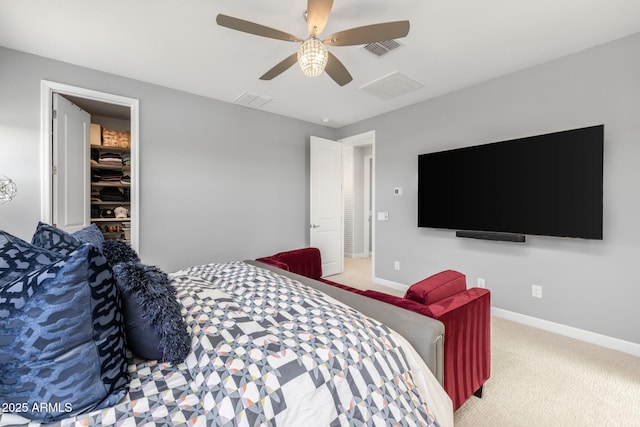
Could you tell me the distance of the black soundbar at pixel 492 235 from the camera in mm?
2795

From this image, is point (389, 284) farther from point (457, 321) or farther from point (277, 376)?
point (277, 376)

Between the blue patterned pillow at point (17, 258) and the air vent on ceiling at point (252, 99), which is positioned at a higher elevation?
the air vent on ceiling at point (252, 99)

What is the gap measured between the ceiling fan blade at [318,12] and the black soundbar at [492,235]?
2.68 metres

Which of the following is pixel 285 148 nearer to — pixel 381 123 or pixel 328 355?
pixel 381 123

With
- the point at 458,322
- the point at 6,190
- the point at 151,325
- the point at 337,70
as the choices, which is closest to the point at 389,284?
the point at 458,322

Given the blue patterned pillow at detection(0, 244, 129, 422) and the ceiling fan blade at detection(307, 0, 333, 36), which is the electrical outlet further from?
the blue patterned pillow at detection(0, 244, 129, 422)

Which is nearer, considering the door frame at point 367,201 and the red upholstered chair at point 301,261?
the red upholstered chair at point 301,261

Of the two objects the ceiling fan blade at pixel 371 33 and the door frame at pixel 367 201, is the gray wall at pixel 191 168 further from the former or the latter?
the door frame at pixel 367 201

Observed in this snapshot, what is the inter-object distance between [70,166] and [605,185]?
525 cm

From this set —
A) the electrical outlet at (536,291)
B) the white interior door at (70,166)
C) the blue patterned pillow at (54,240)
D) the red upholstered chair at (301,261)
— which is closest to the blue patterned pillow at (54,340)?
the blue patterned pillow at (54,240)

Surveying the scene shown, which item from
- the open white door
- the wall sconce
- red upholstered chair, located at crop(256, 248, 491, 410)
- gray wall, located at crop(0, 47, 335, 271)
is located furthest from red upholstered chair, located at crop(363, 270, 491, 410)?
the wall sconce

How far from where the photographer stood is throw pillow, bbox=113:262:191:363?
3.22ft

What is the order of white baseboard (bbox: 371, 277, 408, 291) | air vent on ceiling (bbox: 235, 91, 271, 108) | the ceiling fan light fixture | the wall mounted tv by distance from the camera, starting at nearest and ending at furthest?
the ceiling fan light fixture → the wall mounted tv → air vent on ceiling (bbox: 235, 91, 271, 108) → white baseboard (bbox: 371, 277, 408, 291)

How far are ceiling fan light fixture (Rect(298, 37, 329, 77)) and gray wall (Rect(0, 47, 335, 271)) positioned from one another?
2.19m
